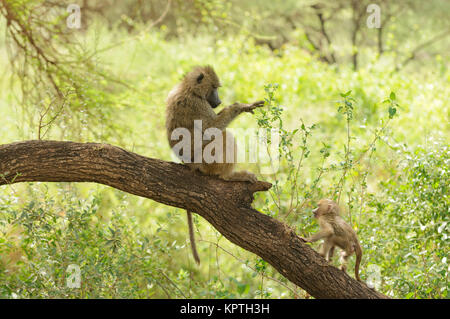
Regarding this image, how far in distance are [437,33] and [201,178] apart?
14.6 m

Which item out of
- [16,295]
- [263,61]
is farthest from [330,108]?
[16,295]

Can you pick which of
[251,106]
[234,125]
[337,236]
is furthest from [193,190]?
[234,125]

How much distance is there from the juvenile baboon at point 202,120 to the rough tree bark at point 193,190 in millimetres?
134

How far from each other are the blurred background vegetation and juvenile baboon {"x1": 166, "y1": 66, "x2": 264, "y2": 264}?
39 centimetres

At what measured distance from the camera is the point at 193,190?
161 inches

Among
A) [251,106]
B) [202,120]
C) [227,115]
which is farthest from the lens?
[202,120]

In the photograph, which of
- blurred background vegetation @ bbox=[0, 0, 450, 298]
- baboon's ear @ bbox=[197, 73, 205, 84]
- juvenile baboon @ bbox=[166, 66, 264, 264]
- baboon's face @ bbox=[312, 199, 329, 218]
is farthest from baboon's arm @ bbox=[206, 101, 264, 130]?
baboon's face @ bbox=[312, 199, 329, 218]

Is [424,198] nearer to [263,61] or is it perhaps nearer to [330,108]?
[330,108]

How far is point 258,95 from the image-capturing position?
35.3ft

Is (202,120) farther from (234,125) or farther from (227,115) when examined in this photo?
(234,125)

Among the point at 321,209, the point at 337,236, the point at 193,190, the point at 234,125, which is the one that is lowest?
the point at 337,236

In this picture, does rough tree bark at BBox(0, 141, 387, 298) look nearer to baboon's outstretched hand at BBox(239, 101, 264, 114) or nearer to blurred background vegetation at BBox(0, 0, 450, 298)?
blurred background vegetation at BBox(0, 0, 450, 298)

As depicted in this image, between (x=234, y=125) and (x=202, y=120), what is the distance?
5.66 meters

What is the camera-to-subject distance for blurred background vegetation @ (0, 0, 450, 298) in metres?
4.61
